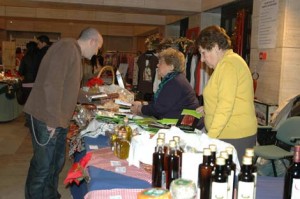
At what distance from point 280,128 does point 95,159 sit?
95.2 inches

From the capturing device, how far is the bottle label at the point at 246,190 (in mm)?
1186

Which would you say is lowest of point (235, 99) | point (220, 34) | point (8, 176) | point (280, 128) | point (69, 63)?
point (8, 176)

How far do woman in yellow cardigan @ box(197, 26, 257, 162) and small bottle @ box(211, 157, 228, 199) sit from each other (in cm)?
91

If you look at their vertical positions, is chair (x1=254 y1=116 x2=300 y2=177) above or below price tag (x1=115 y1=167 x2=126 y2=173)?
below

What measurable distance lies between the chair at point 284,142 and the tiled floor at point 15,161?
190 cm

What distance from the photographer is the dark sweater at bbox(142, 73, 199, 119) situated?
9.87 ft

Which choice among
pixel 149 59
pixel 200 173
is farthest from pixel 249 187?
pixel 149 59

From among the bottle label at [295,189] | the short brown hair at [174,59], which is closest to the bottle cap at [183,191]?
the bottle label at [295,189]

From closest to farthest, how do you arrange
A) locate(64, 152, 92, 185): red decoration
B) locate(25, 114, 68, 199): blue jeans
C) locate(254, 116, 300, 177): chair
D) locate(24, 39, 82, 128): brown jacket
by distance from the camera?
locate(64, 152, 92, 185): red decoration → locate(24, 39, 82, 128): brown jacket → locate(25, 114, 68, 199): blue jeans → locate(254, 116, 300, 177): chair

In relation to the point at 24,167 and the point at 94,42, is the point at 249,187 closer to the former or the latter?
the point at 94,42

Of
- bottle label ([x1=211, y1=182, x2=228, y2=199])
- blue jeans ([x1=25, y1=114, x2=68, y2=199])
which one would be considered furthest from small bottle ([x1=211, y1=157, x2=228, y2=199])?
blue jeans ([x1=25, y1=114, x2=68, y2=199])

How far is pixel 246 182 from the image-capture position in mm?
1195

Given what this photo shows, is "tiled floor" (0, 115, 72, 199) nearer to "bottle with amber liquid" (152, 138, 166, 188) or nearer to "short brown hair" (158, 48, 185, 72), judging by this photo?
"short brown hair" (158, 48, 185, 72)

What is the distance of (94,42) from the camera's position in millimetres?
2703
